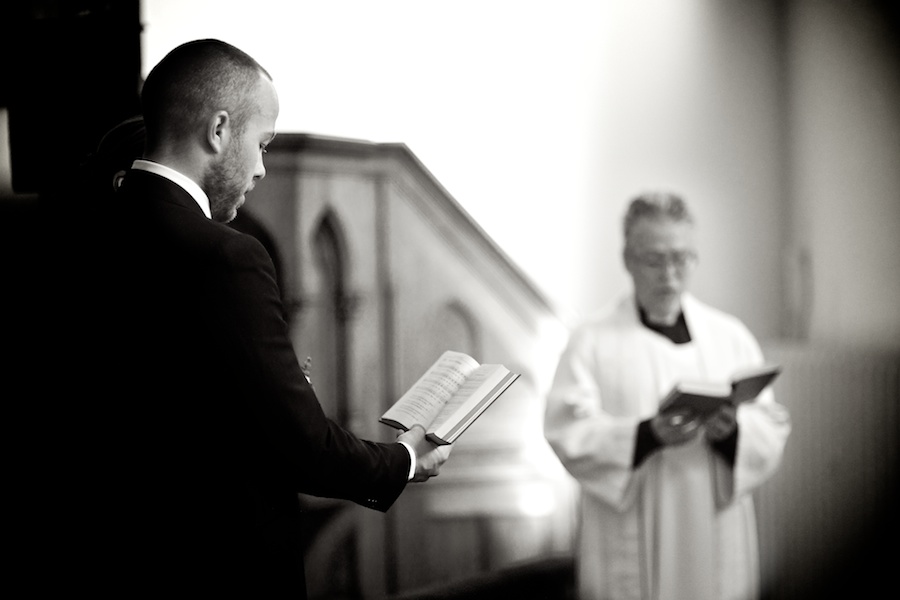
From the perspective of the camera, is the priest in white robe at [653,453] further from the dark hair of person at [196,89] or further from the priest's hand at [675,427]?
the dark hair of person at [196,89]

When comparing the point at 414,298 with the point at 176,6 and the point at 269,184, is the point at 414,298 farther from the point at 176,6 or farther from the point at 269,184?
the point at 176,6

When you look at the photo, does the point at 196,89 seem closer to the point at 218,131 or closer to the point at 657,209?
the point at 218,131

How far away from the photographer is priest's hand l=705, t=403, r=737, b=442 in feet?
12.0

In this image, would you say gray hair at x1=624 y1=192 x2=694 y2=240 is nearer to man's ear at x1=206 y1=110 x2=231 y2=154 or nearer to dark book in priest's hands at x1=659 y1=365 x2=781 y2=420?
dark book in priest's hands at x1=659 y1=365 x2=781 y2=420

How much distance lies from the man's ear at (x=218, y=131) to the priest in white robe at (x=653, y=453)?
7.83 ft

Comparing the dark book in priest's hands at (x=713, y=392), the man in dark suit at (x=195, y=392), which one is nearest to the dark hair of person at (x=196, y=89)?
the man in dark suit at (x=195, y=392)

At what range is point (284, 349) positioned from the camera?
1671mm

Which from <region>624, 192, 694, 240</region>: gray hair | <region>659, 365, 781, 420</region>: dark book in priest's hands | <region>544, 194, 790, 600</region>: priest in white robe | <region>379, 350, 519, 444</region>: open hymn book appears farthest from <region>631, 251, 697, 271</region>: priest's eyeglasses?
<region>379, 350, 519, 444</region>: open hymn book

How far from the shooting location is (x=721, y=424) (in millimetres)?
3713

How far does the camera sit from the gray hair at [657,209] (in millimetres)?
3895

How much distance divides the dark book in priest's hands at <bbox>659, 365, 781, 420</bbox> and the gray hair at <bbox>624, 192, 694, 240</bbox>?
29.9 inches

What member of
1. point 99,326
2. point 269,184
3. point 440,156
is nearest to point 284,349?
point 99,326

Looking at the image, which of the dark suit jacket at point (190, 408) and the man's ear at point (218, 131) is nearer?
the dark suit jacket at point (190, 408)

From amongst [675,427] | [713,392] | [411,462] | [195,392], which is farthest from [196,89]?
[675,427]
